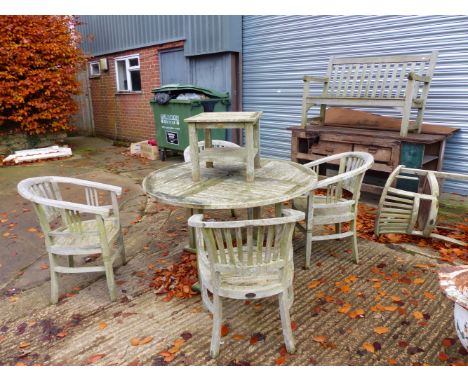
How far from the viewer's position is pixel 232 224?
191cm

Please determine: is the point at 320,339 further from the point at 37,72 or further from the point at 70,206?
the point at 37,72

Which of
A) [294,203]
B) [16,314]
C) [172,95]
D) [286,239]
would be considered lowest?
[16,314]

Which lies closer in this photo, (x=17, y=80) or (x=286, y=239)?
(x=286, y=239)

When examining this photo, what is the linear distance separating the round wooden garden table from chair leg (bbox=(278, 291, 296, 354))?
0.61 metres

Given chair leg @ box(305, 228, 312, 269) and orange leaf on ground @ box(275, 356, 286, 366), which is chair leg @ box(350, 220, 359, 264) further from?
orange leaf on ground @ box(275, 356, 286, 366)

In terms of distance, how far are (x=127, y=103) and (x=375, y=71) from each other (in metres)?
7.30

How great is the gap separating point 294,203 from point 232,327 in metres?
1.50

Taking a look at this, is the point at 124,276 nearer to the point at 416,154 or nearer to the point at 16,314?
the point at 16,314

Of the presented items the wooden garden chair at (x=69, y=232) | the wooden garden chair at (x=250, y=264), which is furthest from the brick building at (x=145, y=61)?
the wooden garden chair at (x=250, y=264)

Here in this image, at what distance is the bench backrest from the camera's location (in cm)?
466

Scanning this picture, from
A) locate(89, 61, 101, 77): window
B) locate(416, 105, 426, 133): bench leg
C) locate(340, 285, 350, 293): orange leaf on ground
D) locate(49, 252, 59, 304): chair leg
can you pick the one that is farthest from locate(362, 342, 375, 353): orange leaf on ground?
locate(89, 61, 101, 77): window

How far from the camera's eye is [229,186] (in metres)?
2.79

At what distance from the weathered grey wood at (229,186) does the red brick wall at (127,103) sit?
612cm
